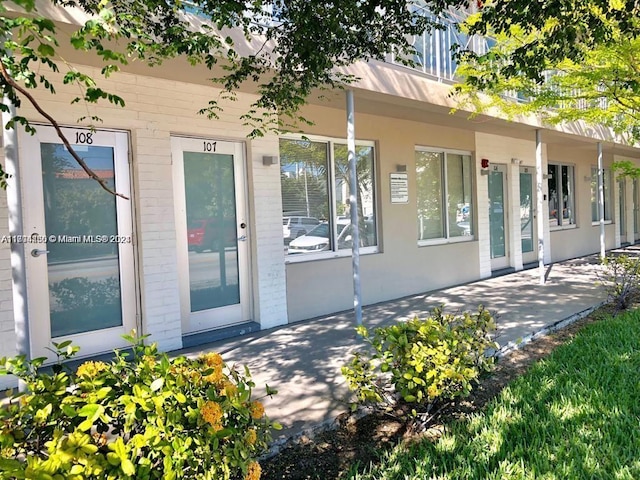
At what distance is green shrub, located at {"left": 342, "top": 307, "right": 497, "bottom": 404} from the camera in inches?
118

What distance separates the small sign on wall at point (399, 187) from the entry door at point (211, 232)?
271cm

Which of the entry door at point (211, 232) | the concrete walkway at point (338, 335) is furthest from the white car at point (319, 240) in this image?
the concrete walkway at point (338, 335)

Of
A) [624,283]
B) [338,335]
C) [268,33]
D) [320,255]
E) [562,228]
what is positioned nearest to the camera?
[268,33]

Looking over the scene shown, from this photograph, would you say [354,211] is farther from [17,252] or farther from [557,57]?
[17,252]

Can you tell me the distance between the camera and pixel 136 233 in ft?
16.6

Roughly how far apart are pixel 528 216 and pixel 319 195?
643cm

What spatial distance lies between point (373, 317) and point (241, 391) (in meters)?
4.54

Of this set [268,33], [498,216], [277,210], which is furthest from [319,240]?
[498,216]

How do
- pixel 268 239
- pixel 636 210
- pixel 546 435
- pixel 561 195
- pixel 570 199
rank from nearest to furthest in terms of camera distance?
pixel 546 435, pixel 268 239, pixel 561 195, pixel 570 199, pixel 636 210

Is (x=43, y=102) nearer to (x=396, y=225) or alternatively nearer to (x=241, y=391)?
(x=241, y=391)

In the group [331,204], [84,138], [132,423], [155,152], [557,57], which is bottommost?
[132,423]

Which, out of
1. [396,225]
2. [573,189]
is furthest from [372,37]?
[573,189]

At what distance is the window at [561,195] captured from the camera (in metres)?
12.3

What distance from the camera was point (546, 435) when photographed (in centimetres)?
294
